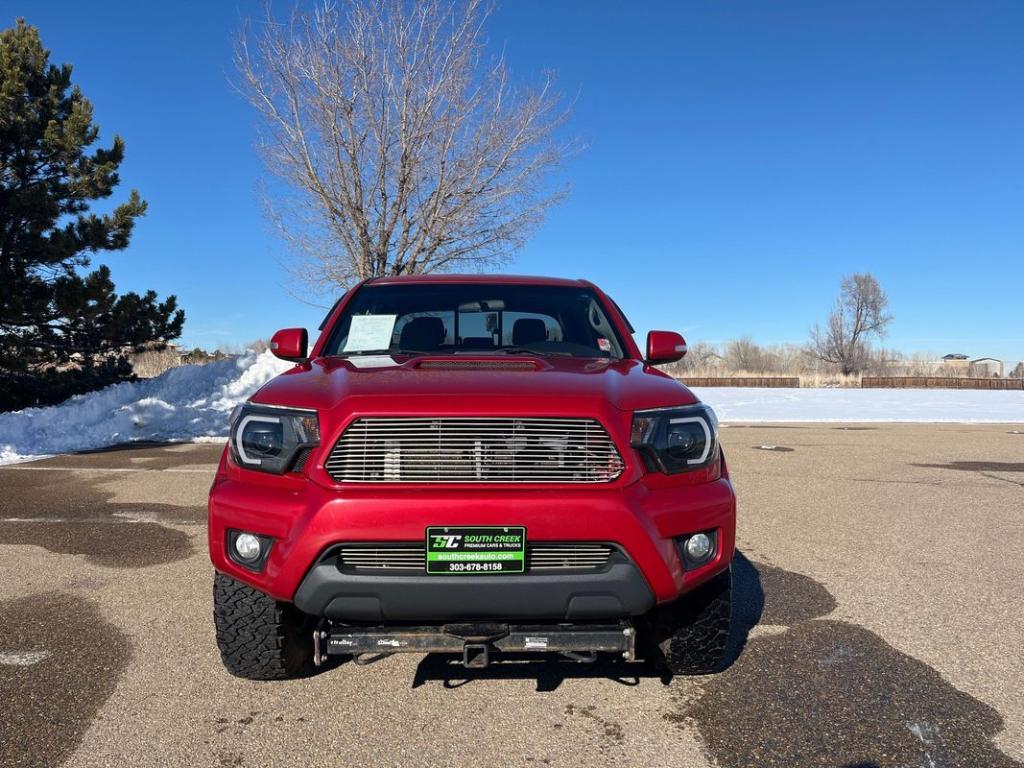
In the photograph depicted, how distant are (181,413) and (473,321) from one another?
11.7 meters

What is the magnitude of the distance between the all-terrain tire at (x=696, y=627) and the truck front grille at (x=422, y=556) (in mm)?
541

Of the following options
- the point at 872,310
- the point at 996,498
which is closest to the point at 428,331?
the point at 996,498

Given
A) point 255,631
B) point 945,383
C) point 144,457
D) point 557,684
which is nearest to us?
point 255,631

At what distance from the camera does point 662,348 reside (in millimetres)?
3943

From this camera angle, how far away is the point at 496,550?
2.46 metres

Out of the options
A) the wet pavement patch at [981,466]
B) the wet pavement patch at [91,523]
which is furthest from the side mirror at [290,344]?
the wet pavement patch at [981,466]

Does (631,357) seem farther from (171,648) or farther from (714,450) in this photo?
(171,648)

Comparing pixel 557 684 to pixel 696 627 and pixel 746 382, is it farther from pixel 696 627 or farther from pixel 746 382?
pixel 746 382

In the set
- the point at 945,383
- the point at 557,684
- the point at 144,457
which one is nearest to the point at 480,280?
the point at 557,684

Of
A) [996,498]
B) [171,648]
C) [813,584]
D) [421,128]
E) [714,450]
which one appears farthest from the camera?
[421,128]

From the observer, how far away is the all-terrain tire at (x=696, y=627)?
9.39 feet

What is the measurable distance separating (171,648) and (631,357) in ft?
8.76

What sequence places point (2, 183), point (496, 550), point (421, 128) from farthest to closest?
point (421, 128) → point (2, 183) → point (496, 550)

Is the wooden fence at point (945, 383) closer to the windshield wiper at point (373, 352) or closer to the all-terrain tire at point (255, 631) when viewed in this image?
the windshield wiper at point (373, 352)
